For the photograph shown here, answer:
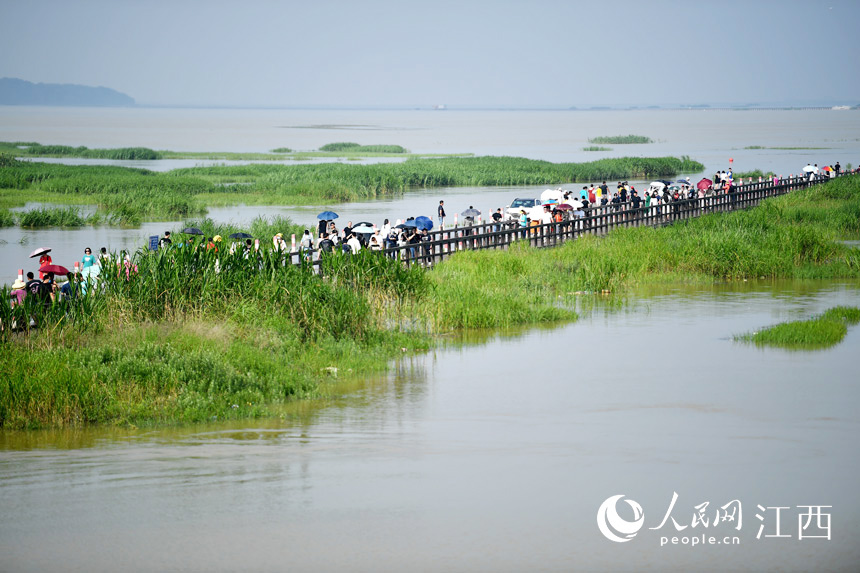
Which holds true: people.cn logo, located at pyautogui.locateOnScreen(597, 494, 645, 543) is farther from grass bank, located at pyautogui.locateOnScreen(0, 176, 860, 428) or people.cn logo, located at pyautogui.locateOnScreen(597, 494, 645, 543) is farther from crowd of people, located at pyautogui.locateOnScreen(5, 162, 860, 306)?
crowd of people, located at pyautogui.locateOnScreen(5, 162, 860, 306)

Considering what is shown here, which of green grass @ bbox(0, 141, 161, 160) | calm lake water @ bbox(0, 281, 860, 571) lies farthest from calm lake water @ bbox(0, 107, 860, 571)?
green grass @ bbox(0, 141, 161, 160)

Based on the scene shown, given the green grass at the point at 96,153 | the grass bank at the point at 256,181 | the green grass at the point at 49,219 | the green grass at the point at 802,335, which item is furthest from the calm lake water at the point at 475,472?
the green grass at the point at 96,153

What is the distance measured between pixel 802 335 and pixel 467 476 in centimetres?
1258

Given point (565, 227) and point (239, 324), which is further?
point (565, 227)

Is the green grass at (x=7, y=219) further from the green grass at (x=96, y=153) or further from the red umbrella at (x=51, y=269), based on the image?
the green grass at (x=96, y=153)

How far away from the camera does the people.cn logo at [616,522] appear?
483 inches

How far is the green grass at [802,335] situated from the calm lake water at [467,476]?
5.67 ft

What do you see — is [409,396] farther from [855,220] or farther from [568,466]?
[855,220]

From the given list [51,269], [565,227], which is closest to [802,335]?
[565,227]

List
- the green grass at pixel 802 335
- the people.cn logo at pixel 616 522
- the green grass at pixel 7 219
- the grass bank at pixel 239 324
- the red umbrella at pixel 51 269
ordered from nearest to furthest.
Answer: the people.cn logo at pixel 616 522
the grass bank at pixel 239 324
the red umbrella at pixel 51 269
the green grass at pixel 802 335
the green grass at pixel 7 219

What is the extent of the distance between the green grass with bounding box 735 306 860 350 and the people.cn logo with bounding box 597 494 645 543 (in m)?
11.4

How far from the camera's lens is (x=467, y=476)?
1419cm

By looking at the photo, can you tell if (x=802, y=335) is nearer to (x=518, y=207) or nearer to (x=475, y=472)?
(x=475, y=472)

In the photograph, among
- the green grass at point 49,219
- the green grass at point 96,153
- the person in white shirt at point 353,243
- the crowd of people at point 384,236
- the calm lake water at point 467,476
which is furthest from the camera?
the green grass at point 96,153
